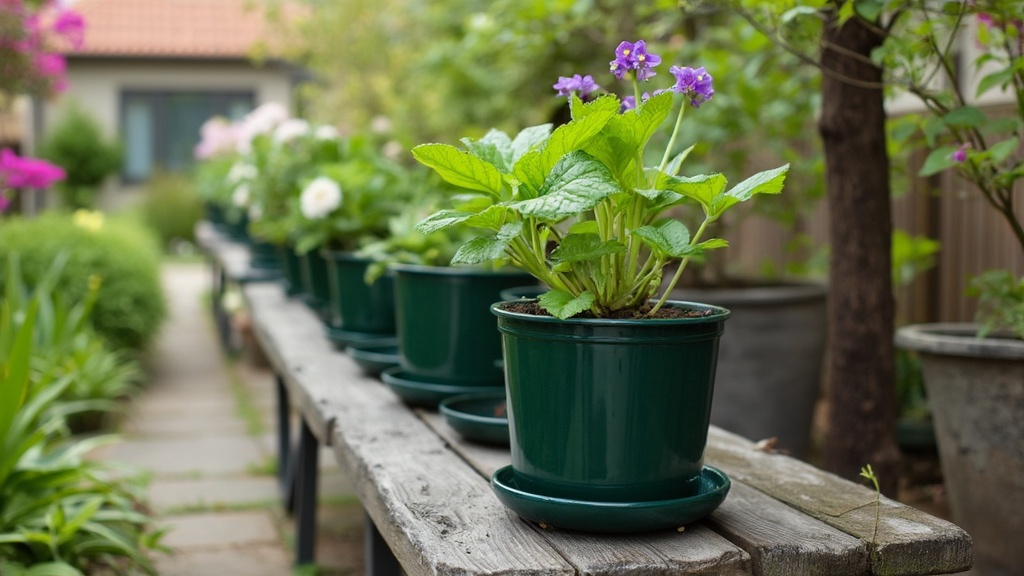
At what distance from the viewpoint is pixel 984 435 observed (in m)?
2.40

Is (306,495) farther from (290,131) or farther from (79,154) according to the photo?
(79,154)

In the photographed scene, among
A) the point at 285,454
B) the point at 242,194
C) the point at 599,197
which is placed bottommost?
the point at 285,454

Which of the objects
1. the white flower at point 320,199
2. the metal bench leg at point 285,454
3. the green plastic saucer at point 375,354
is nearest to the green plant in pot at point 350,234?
the white flower at point 320,199

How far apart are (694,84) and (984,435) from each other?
1522 millimetres

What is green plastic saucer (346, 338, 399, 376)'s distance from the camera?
7.50 feet

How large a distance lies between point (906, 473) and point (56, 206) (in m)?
14.5

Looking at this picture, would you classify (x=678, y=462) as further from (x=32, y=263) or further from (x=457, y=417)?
(x=32, y=263)

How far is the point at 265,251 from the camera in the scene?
4.66 meters

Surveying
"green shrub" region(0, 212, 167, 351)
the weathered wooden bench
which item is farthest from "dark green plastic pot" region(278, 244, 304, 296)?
the weathered wooden bench

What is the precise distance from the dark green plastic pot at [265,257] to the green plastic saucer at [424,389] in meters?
2.64

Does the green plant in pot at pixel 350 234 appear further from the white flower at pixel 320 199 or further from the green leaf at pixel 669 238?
the green leaf at pixel 669 238

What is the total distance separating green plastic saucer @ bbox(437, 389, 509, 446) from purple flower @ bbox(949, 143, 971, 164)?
0.89m

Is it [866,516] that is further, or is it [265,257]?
[265,257]

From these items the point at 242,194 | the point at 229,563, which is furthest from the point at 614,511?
the point at 242,194
